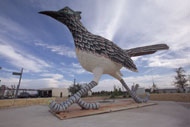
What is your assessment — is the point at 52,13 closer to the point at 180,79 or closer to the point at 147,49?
the point at 147,49

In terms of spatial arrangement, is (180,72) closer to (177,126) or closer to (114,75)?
(114,75)

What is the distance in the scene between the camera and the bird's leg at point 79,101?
15.3ft

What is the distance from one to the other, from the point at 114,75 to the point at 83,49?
3.61 metres

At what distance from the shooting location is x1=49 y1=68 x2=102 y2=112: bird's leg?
4.66 m

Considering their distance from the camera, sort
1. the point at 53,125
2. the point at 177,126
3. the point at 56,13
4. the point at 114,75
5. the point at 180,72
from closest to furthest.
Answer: the point at 177,126 < the point at 53,125 < the point at 56,13 < the point at 114,75 < the point at 180,72

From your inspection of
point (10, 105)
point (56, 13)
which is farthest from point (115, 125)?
point (10, 105)

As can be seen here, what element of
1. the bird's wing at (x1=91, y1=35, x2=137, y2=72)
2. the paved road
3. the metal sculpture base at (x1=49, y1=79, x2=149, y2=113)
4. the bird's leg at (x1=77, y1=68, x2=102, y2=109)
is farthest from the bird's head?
the paved road

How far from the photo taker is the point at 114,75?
825 centimetres

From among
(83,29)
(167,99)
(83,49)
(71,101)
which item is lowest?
(167,99)

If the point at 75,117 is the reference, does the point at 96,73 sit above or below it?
above

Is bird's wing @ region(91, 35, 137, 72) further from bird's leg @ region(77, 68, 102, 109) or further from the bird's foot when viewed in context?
the bird's foot

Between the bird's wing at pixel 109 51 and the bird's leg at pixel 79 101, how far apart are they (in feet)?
3.79

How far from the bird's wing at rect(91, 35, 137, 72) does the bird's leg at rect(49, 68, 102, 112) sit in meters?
1.16

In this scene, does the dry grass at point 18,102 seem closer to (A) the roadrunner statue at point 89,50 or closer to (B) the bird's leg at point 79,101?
(B) the bird's leg at point 79,101
